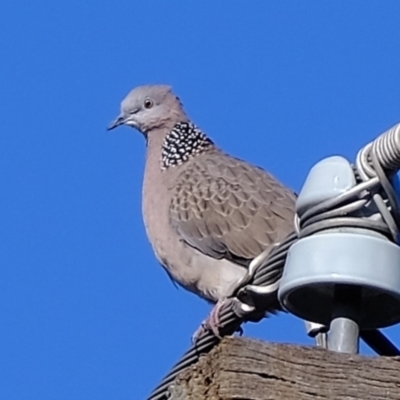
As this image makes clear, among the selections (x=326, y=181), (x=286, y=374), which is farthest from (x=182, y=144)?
(x=286, y=374)

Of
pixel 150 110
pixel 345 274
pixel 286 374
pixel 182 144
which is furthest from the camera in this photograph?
pixel 150 110

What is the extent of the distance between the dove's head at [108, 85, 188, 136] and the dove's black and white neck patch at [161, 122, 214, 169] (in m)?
0.12

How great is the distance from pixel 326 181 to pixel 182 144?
7084 mm

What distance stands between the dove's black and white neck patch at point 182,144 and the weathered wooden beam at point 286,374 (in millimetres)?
7133

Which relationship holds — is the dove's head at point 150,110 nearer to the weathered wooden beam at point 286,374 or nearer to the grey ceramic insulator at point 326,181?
the grey ceramic insulator at point 326,181

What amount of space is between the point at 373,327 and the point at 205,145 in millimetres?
7138

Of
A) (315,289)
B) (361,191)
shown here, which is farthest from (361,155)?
(315,289)

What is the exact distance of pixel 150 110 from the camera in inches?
384

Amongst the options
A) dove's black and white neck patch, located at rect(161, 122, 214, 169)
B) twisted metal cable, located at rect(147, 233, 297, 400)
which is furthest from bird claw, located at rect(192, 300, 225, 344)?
dove's black and white neck patch, located at rect(161, 122, 214, 169)

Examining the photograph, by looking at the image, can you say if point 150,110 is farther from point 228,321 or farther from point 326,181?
point 326,181

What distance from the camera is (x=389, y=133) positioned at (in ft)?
7.11

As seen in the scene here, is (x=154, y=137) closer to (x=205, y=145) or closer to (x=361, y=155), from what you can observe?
(x=205, y=145)

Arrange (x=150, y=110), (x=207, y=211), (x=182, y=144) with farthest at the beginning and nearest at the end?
(x=150, y=110) < (x=182, y=144) < (x=207, y=211)

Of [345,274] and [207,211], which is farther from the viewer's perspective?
[207,211]
